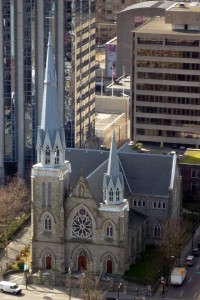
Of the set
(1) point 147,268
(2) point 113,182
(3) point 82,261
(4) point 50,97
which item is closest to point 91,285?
(3) point 82,261

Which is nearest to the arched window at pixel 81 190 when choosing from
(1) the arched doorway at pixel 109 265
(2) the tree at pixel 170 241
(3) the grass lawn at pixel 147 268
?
(1) the arched doorway at pixel 109 265

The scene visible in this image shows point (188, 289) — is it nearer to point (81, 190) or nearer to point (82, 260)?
point (82, 260)

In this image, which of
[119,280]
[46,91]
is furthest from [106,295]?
[46,91]

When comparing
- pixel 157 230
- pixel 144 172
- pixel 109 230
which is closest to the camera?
pixel 109 230

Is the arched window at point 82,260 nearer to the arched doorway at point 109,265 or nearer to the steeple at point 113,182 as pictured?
the arched doorway at point 109,265

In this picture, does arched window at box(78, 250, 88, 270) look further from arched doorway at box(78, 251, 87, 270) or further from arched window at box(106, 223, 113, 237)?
arched window at box(106, 223, 113, 237)

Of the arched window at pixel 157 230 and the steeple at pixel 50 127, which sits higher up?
the steeple at pixel 50 127
